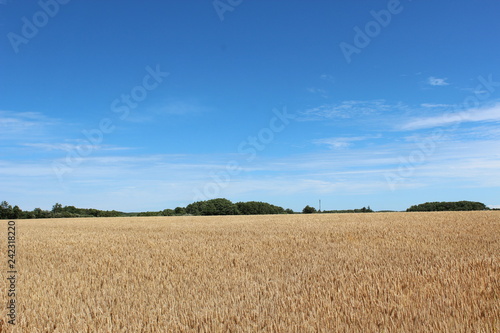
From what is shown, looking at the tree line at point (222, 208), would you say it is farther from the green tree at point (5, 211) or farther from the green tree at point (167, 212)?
the green tree at point (5, 211)

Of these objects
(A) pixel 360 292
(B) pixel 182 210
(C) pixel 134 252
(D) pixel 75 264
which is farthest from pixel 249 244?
(B) pixel 182 210

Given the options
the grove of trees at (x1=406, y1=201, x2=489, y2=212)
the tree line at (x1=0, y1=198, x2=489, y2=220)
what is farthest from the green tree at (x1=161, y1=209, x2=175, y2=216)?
the grove of trees at (x1=406, y1=201, x2=489, y2=212)

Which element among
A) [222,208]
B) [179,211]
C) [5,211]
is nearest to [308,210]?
[222,208]

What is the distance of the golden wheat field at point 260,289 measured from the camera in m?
4.25

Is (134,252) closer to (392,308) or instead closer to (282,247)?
(282,247)

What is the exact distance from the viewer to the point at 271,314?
4492 millimetres

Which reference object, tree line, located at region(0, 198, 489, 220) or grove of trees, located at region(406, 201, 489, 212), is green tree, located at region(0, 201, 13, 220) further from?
grove of trees, located at region(406, 201, 489, 212)

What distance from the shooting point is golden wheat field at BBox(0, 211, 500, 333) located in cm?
425

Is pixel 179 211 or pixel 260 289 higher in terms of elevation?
pixel 179 211

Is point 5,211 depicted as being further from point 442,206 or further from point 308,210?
point 442,206

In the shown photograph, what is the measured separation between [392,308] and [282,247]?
5.80 metres

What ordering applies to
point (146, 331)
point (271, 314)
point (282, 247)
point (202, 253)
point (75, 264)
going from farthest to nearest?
point (282, 247), point (202, 253), point (75, 264), point (271, 314), point (146, 331)

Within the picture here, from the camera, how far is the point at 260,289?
18.8 ft

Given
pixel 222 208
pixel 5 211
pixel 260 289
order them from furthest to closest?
pixel 222 208
pixel 5 211
pixel 260 289
